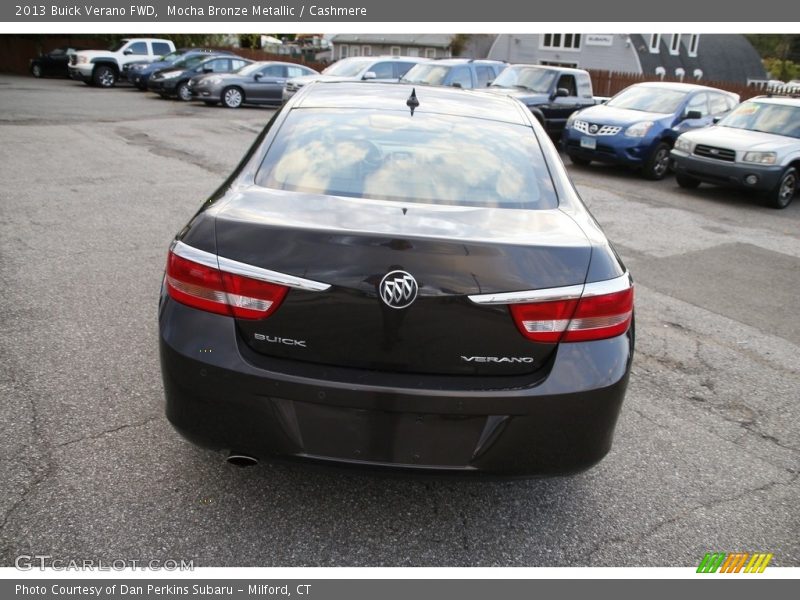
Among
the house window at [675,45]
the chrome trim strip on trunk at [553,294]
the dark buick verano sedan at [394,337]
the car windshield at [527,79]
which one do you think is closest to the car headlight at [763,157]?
the car windshield at [527,79]

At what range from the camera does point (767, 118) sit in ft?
38.3

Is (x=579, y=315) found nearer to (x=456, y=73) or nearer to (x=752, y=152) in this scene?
(x=752, y=152)

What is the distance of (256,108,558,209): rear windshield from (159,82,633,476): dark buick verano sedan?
10.4 inches

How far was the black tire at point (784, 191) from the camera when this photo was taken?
10.6 metres

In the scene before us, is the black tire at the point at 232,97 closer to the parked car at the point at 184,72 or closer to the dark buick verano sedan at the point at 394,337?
the parked car at the point at 184,72

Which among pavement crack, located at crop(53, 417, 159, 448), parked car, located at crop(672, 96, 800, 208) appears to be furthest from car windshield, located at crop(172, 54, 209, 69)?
pavement crack, located at crop(53, 417, 159, 448)

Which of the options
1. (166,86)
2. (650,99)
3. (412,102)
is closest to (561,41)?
(166,86)

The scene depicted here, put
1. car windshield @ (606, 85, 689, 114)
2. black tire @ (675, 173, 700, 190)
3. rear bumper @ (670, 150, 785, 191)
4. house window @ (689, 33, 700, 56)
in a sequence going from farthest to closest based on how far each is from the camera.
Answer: house window @ (689, 33, 700, 56) < car windshield @ (606, 85, 689, 114) < black tire @ (675, 173, 700, 190) < rear bumper @ (670, 150, 785, 191)

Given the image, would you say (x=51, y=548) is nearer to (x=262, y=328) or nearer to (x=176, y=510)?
(x=176, y=510)

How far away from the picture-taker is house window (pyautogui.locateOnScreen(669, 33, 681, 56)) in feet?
162

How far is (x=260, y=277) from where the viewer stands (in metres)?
2.33

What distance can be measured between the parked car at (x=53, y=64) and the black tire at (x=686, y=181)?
27.9 meters

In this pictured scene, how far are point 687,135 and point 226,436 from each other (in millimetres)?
11015

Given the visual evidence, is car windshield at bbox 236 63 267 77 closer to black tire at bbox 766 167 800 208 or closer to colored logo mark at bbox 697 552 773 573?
black tire at bbox 766 167 800 208
